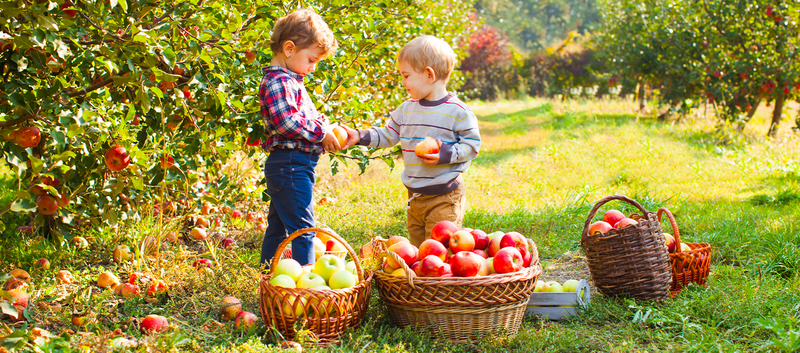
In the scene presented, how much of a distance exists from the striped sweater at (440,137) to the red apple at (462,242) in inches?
16.3

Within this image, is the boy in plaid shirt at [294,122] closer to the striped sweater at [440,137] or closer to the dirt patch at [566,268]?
the striped sweater at [440,137]

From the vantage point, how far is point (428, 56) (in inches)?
111

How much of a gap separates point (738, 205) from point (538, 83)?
14.6m

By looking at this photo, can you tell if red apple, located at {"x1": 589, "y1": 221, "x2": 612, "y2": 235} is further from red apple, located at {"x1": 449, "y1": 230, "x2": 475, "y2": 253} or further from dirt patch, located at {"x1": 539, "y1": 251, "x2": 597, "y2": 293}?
red apple, located at {"x1": 449, "y1": 230, "x2": 475, "y2": 253}

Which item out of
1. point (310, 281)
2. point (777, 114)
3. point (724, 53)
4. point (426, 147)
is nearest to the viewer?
point (310, 281)

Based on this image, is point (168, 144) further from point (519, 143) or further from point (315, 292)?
point (519, 143)

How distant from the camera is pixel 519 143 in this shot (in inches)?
327

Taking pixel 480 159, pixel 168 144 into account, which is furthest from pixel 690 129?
pixel 168 144

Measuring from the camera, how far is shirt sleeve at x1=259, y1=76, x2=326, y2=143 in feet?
8.66

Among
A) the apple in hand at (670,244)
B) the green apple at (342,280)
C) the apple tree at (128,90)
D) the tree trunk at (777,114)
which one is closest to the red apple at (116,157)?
the apple tree at (128,90)

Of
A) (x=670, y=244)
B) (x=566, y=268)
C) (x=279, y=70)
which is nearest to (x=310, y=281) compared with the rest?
(x=279, y=70)

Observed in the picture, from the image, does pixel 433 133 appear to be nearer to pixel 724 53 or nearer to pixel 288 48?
pixel 288 48

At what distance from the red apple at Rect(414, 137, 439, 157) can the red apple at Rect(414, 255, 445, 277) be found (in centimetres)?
61

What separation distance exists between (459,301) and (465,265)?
0.54 feet
